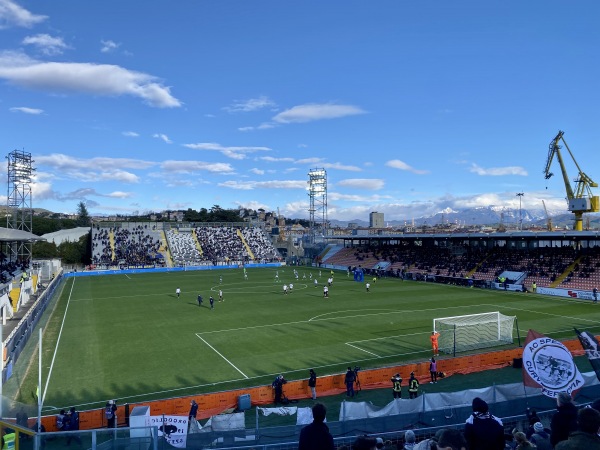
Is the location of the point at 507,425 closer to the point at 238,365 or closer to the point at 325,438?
the point at 325,438

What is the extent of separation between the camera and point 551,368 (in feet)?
33.4

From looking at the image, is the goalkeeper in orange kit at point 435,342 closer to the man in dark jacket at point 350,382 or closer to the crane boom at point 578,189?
the man in dark jacket at point 350,382

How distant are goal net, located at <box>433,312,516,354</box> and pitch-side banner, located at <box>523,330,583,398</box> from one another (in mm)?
13609

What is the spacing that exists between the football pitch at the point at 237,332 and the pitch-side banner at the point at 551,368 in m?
11.7

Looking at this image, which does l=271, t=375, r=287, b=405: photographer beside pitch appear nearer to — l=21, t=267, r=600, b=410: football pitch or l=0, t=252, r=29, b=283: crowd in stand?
l=21, t=267, r=600, b=410: football pitch

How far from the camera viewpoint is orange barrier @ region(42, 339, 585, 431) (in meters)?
15.5

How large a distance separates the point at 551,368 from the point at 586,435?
630cm

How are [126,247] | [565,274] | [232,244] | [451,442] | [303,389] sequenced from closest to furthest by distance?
[451,442], [303,389], [565,274], [126,247], [232,244]

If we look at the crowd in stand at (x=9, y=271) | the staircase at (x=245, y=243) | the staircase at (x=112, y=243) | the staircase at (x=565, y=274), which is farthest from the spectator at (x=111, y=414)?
the staircase at (x=245, y=243)

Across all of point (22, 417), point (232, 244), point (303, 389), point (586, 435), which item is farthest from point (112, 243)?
point (586, 435)

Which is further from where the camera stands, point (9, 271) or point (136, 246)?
point (136, 246)

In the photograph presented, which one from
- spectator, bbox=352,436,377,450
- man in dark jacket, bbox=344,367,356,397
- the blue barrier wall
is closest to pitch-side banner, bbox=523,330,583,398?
spectator, bbox=352,436,377,450

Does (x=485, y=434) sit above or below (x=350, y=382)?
above

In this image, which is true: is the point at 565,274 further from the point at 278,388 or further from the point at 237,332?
the point at 278,388
